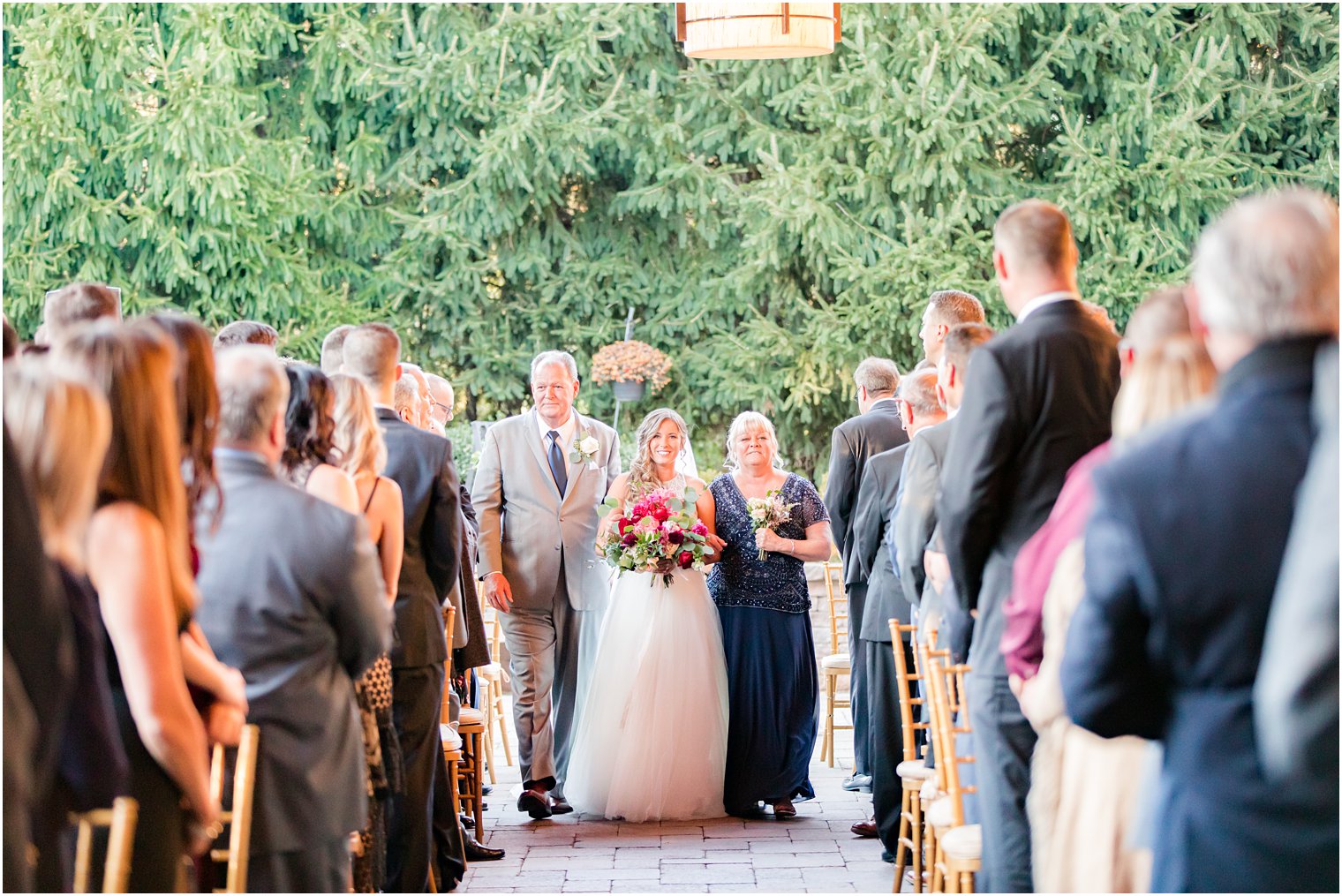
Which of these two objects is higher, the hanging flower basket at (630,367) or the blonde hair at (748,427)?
the hanging flower basket at (630,367)

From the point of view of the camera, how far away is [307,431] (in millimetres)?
3623

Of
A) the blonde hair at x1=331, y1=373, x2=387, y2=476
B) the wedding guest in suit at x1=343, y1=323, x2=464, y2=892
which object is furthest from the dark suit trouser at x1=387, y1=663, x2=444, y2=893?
the blonde hair at x1=331, y1=373, x2=387, y2=476

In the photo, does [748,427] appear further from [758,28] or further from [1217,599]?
[1217,599]

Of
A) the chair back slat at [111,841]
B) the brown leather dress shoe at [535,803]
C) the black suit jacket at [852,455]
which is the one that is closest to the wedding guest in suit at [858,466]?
the black suit jacket at [852,455]

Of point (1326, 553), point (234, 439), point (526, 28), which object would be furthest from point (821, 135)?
point (1326, 553)

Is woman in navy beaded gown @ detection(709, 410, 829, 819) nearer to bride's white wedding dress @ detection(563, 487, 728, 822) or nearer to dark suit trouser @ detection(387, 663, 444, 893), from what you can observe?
bride's white wedding dress @ detection(563, 487, 728, 822)

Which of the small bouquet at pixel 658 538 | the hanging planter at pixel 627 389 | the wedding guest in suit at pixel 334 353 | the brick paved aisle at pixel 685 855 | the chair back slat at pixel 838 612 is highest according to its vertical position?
the hanging planter at pixel 627 389

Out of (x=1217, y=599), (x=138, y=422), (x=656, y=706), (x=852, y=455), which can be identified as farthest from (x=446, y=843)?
(x=1217, y=599)

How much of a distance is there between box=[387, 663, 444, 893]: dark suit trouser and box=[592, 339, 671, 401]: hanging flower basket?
31.2 ft

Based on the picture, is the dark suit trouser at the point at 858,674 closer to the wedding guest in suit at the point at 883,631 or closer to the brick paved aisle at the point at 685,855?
the brick paved aisle at the point at 685,855

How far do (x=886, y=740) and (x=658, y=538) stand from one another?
123 centimetres

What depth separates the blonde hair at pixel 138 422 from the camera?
7.70ft

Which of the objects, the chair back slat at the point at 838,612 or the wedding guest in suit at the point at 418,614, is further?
the chair back slat at the point at 838,612

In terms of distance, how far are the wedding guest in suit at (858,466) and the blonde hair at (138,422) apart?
3750 millimetres
